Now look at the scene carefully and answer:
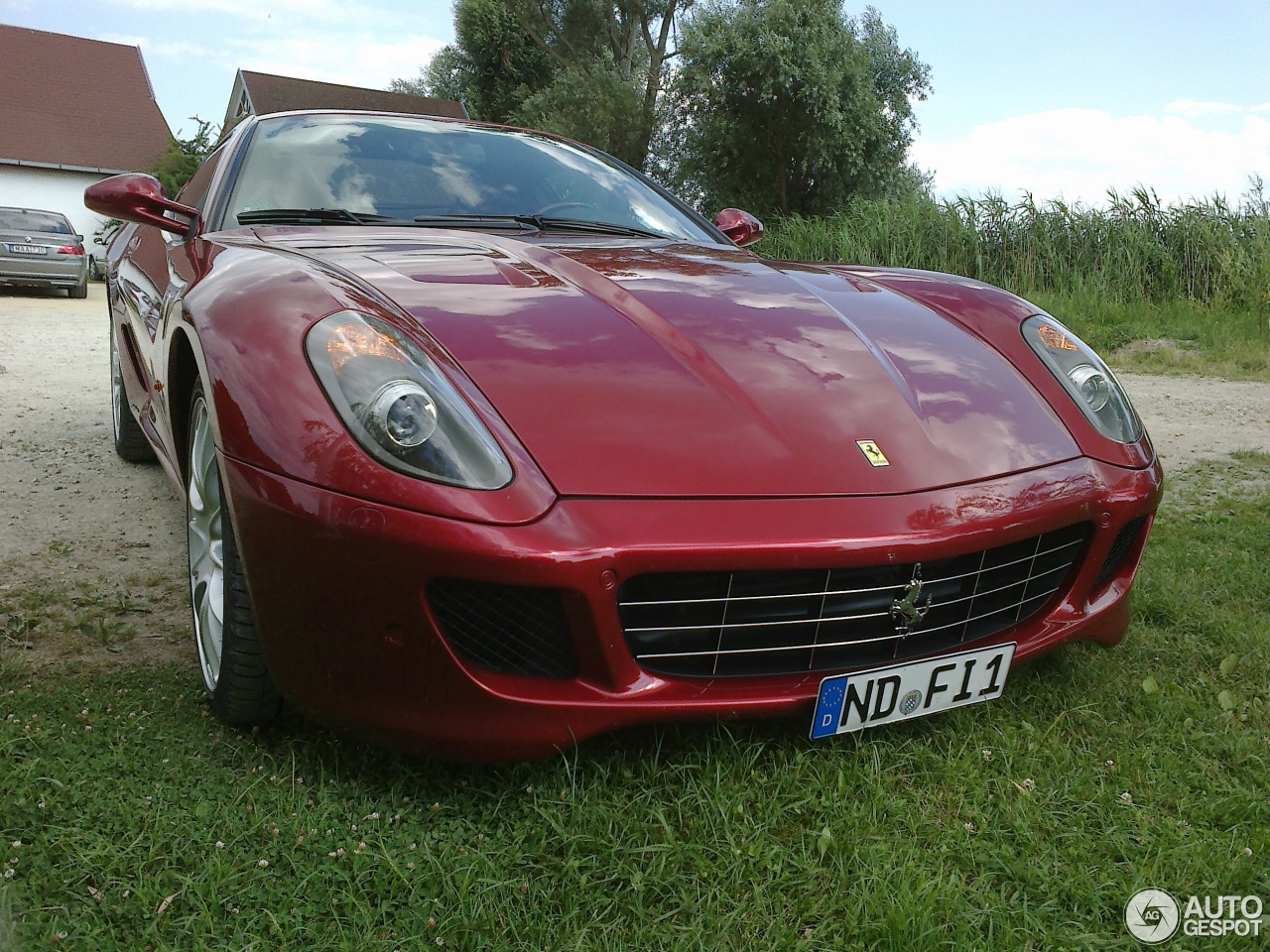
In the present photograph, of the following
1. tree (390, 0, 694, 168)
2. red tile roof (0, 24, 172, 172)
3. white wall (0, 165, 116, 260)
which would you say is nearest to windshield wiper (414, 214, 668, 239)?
tree (390, 0, 694, 168)

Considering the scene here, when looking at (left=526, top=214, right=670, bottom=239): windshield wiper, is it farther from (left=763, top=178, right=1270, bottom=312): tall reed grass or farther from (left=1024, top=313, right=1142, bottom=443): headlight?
(left=763, top=178, right=1270, bottom=312): tall reed grass

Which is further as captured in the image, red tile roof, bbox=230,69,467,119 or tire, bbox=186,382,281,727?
red tile roof, bbox=230,69,467,119

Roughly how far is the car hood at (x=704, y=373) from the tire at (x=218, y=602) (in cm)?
47

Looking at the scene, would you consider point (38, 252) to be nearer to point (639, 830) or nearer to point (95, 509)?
point (95, 509)

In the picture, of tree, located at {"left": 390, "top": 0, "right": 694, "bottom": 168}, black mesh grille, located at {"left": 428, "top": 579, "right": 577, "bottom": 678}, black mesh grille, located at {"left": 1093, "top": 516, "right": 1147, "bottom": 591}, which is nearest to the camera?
black mesh grille, located at {"left": 428, "top": 579, "right": 577, "bottom": 678}

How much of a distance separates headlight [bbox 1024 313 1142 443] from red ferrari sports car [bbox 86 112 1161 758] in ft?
0.03

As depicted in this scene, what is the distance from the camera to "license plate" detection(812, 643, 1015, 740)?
1.73 meters

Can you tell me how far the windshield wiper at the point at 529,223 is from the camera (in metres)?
2.79

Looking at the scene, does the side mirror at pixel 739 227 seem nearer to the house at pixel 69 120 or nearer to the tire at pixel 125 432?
the tire at pixel 125 432

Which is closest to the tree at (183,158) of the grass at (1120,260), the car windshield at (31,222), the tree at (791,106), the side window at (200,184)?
the car windshield at (31,222)

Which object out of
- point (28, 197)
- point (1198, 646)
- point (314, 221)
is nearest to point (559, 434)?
point (314, 221)

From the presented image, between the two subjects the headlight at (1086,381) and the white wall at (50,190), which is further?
the white wall at (50,190)

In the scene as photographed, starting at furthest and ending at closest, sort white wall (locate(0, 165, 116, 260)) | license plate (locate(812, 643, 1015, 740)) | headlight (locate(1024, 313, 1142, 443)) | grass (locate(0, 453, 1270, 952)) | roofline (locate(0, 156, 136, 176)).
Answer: white wall (locate(0, 165, 116, 260))
roofline (locate(0, 156, 136, 176))
headlight (locate(1024, 313, 1142, 443))
license plate (locate(812, 643, 1015, 740))
grass (locate(0, 453, 1270, 952))

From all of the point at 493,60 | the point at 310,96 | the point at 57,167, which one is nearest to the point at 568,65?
the point at 493,60
